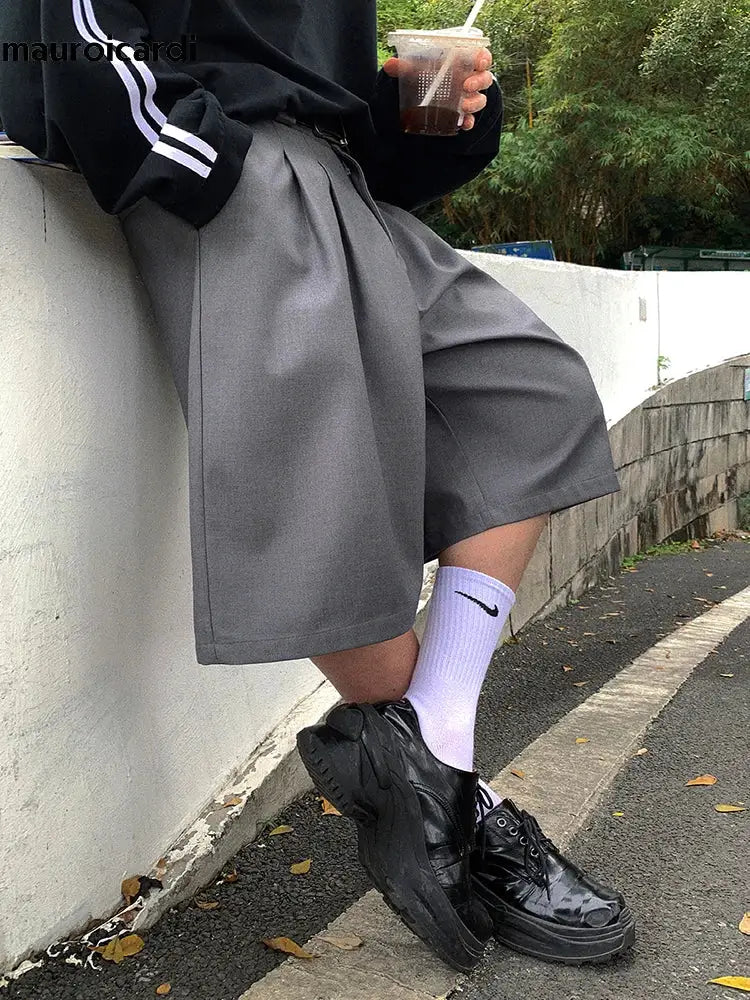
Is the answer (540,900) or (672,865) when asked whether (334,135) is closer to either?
(540,900)

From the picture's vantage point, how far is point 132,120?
1443mm

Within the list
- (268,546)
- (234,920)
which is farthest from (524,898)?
(268,546)

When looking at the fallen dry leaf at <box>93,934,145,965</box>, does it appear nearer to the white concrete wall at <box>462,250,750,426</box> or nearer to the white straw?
the white straw

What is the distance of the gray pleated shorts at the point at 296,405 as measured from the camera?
58.4 inches

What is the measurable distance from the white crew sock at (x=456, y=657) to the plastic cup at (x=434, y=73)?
765 millimetres

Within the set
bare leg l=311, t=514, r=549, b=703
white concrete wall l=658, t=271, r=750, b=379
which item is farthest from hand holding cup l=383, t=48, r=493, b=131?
white concrete wall l=658, t=271, r=750, b=379

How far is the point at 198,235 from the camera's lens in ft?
5.08

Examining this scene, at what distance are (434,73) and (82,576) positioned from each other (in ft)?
3.29

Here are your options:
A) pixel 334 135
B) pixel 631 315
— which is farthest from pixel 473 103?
pixel 631 315

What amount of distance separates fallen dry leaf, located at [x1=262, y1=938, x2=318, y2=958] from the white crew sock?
1.37ft

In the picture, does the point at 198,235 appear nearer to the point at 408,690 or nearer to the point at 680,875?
the point at 408,690

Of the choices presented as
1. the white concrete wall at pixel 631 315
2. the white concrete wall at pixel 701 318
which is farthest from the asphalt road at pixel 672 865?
the white concrete wall at pixel 701 318

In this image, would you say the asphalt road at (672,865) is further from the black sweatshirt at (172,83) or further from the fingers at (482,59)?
the fingers at (482,59)

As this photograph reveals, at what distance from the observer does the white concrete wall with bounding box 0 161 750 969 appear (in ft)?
5.29
